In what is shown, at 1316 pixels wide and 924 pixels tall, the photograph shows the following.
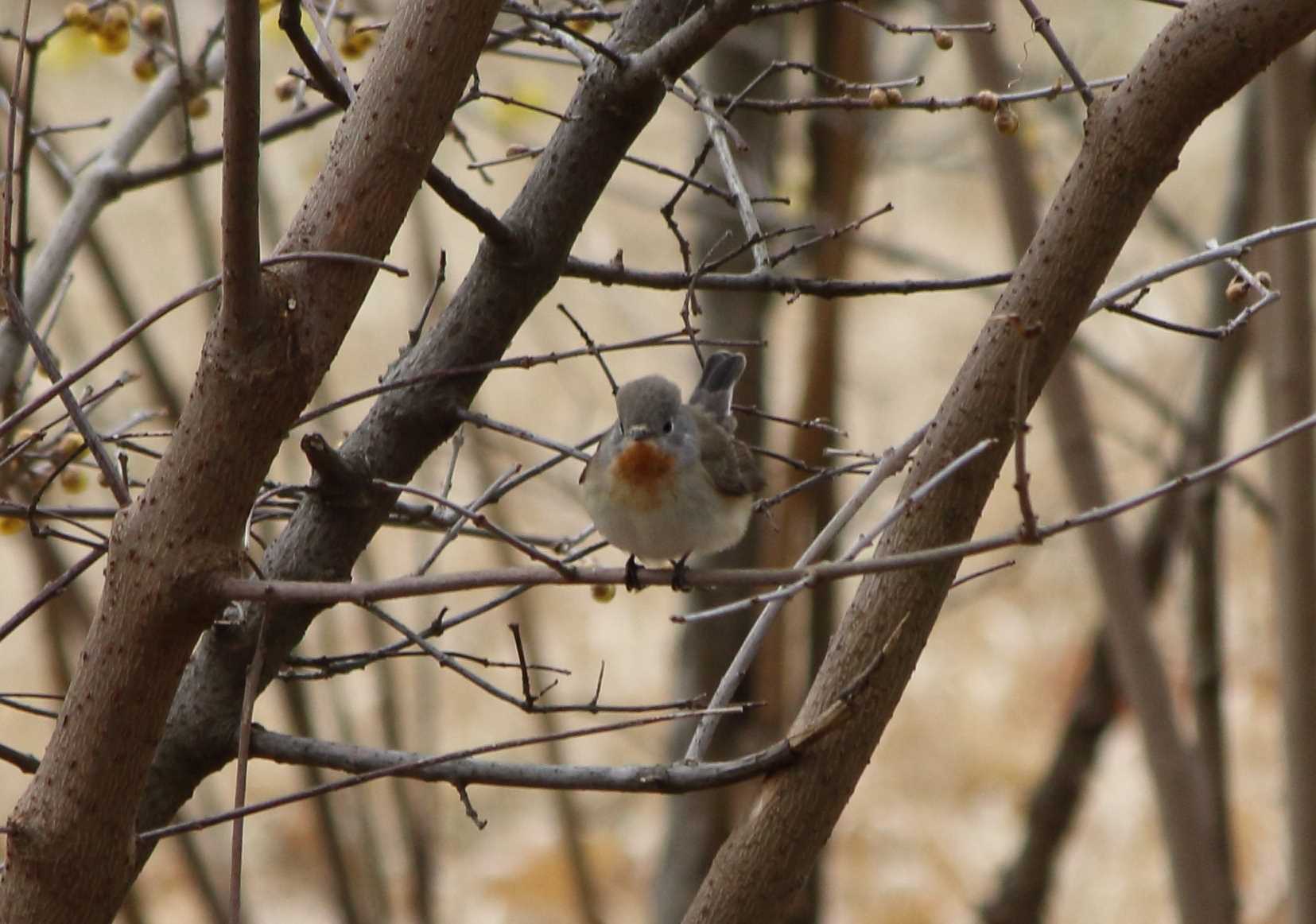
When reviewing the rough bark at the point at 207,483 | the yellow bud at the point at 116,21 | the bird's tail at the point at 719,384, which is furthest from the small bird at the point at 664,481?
A: the yellow bud at the point at 116,21

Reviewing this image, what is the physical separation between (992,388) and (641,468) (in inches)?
36.0

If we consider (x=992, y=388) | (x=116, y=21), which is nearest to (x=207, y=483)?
(x=992, y=388)

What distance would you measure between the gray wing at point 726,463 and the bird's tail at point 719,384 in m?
0.20

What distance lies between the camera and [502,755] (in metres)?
8.38

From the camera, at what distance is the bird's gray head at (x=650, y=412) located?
286 centimetres

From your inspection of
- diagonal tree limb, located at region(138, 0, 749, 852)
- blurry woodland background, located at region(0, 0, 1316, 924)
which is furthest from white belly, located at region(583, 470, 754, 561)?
blurry woodland background, located at region(0, 0, 1316, 924)

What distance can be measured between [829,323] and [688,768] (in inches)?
113

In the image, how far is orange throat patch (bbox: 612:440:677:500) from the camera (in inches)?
110

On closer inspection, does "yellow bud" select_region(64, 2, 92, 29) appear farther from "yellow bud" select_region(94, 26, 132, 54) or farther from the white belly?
the white belly

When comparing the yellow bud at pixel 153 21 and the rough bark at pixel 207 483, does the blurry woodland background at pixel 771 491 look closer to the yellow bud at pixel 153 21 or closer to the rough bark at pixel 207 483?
the yellow bud at pixel 153 21

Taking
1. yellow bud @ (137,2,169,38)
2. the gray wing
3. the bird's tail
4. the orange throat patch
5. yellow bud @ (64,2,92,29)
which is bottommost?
the orange throat patch

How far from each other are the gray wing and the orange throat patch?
0.18 meters

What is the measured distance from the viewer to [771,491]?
15.3 ft

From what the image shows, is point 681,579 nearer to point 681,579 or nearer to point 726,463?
point 681,579
